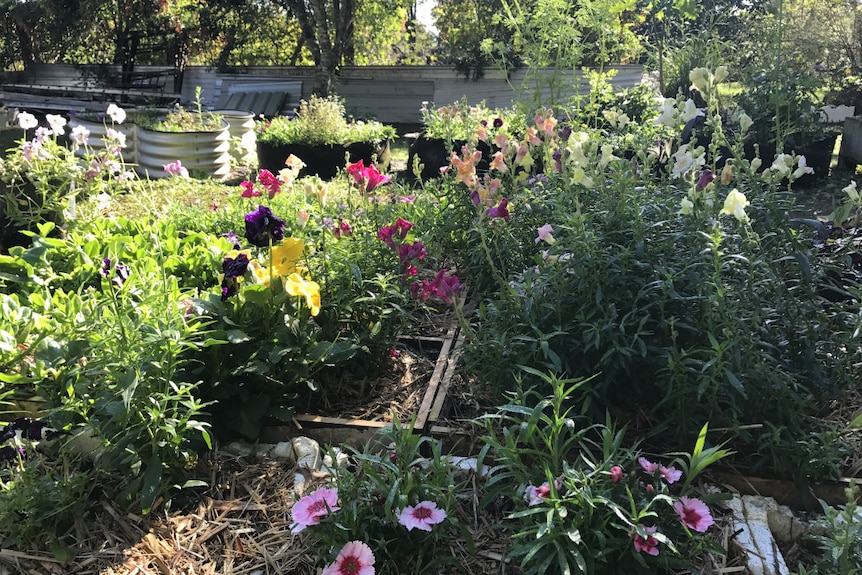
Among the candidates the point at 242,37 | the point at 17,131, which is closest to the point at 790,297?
the point at 17,131

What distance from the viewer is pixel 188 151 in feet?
19.3

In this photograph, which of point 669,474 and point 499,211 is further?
point 499,211

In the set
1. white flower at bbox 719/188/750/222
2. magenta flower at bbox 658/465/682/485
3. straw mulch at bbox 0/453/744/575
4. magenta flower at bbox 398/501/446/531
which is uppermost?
white flower at bbox 719/188/750/222

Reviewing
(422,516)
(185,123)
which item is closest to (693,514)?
(422,516)

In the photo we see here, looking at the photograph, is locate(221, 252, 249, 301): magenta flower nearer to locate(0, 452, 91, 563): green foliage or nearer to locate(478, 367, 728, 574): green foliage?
locate(0, 452, 91, 563): green foliage

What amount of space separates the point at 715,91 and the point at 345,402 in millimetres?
1615

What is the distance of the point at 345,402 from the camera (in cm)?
223

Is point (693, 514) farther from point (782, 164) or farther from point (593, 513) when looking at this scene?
point (782, 164)

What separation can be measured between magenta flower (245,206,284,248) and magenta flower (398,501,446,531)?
3.09ft

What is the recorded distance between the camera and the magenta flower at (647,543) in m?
1.30

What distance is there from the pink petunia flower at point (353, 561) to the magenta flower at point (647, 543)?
1.85ft

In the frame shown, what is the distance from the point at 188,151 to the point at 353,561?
5.31 m

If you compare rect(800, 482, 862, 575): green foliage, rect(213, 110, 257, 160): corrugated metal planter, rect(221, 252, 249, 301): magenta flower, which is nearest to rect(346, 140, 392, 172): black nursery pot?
rect(213, 110, 257, 160): corrugated metal planter

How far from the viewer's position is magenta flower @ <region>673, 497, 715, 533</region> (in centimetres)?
138
